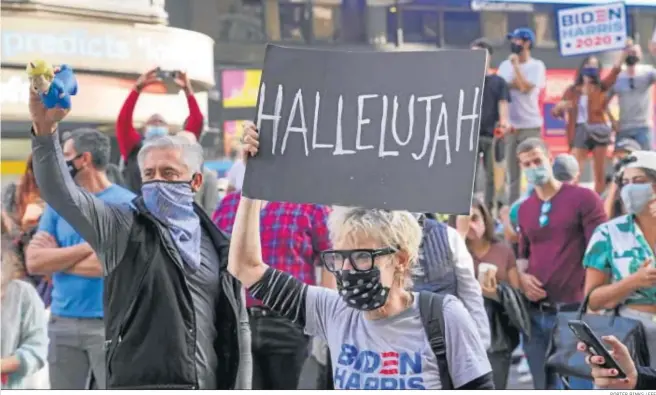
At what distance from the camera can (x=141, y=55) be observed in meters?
4.14

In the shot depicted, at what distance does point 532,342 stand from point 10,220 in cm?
222

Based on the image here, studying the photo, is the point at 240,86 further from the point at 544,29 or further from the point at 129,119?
the point at 544,29

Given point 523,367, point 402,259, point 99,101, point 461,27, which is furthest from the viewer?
point 523,367

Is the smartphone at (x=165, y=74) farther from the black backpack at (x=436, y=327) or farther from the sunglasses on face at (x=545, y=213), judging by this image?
the sunglasses on face at (x=545, y=213)

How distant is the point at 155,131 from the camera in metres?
4.25

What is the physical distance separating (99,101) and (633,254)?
199cm

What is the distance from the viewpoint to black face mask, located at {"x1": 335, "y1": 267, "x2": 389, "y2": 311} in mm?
3084

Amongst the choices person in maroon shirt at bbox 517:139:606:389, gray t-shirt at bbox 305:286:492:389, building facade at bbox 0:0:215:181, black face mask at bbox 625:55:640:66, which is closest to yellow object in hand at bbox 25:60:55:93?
building facade at bbox 0:0:215:181

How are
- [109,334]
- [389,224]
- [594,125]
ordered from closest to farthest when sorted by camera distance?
[389,224] < [109,334] < [594,125]

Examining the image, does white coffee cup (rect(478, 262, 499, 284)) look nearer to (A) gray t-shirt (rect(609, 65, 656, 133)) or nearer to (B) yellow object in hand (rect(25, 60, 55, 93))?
(A) gray t-shirt (rect(609, 65, 656, 133))

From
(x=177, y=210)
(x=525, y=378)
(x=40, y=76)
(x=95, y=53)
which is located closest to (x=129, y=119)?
(x=95, y=53)

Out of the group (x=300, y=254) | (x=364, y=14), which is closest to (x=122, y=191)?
(x=300, y=254)

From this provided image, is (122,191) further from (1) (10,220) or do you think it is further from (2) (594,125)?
(2) (594,125)

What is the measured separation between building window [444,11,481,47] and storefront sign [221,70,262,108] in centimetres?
72
